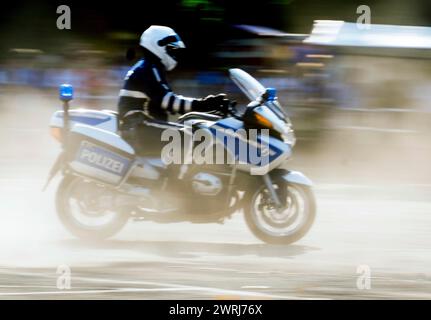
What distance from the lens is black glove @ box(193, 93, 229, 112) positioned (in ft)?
28.6

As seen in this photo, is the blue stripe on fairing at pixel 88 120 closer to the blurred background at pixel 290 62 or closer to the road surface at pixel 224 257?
the road surface at pixel 224 257

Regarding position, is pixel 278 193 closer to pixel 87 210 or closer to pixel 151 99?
pixel 151 99

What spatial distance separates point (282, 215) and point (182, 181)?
0.93m

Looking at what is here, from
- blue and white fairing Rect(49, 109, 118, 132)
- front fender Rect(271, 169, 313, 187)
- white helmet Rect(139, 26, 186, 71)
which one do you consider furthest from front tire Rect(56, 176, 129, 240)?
front fender Rect(271, 169, 313, 187)

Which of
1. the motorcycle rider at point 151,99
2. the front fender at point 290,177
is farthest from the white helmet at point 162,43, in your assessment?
the front fender at point 290,177

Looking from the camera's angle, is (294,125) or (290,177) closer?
(290,177)

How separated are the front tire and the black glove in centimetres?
108

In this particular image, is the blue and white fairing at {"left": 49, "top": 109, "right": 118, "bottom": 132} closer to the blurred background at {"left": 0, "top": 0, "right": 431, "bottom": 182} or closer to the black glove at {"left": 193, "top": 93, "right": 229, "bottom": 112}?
the black glove at {"left": 193, "top": 93, "right": 229, "bottom": 112}

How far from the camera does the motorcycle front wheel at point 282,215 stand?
344 inches

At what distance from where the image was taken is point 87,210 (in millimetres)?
8914

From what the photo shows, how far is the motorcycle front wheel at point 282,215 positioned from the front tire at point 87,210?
1.14 metres

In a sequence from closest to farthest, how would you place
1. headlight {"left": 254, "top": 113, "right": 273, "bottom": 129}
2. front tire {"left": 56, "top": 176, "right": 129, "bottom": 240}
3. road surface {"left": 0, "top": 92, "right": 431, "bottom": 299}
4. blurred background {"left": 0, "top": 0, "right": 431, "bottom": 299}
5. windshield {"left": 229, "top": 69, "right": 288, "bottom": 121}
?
road surface {"left": 0, "top": 92, "right": 431, "bottom": 299} → blurred background {"left": 0, "top": 0, "right": 431, "bottom": 299} → headlight {"left": 254, "top": 113, "right": 273, "bottom": 129} → windshield {"left": 229, "top": 69, "right": 288, "bottom": 121} → front tire {"left": 56, "top": 176, "right": 129, "bottom": 240}

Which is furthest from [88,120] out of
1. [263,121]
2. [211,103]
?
[263,121]
